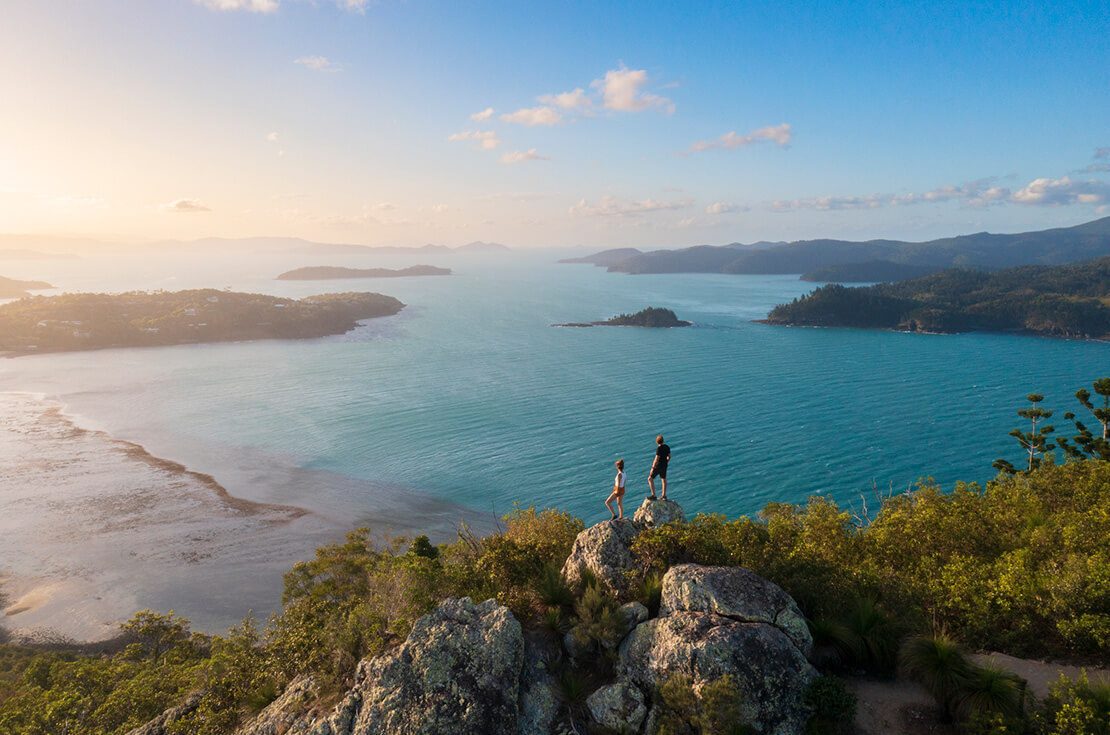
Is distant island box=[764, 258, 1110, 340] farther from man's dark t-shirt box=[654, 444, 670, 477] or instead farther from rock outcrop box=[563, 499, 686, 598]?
rock outcrop box=[563, 499, 686, 598]

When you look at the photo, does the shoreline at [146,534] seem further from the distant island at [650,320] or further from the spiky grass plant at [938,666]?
the distant island at [650,320]

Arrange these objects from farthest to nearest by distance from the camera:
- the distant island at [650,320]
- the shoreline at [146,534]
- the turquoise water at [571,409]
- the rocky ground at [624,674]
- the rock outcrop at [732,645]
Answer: the distant island at [650,320], the turquoise water at [571,409], the shoreline at [146,534], the rocky ground at [624,674], the rock outcrop at [732,645]

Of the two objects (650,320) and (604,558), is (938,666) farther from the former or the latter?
(650,320)

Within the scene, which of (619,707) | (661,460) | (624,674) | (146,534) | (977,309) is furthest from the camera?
(977,309)

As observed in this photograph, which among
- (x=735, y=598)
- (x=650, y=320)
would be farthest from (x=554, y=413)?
(x=650, y=320)

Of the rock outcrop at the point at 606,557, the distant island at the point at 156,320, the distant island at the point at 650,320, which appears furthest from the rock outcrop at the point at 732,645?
the distant island at the point at 156,320

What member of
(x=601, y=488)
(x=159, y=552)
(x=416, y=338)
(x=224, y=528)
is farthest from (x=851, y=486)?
(x=416, y=338)

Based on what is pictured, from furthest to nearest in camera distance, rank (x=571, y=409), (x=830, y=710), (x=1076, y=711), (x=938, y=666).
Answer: (x=571, y=409) → (x=938, y=666) → (x=830, y=710) → (x=1076, y=711)
